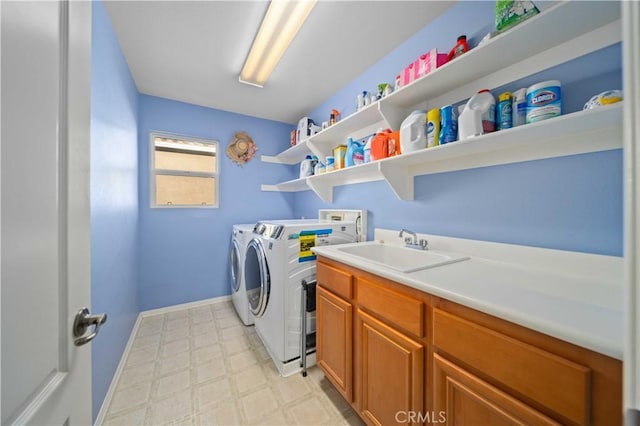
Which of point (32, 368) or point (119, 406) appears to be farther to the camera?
point (119, 406)

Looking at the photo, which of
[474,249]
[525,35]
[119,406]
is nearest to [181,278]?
[119,406]

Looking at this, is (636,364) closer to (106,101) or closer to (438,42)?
(438,42)

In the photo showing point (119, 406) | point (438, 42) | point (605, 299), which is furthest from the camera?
point (438, 42)

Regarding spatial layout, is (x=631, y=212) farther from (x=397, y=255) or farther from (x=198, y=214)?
(x=198, y=214)

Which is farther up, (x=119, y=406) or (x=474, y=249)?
(x=474, y=249)

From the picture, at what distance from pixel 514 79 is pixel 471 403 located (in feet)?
4.89

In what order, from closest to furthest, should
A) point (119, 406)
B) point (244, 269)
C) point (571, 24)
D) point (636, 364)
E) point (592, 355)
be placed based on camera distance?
point (636, 364) < point (592, 355) < point (571, 24) < point (119, 406) < point (244, 269)

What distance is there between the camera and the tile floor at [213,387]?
1.35 m

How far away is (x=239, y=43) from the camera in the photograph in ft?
5.75

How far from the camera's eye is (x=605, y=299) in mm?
759

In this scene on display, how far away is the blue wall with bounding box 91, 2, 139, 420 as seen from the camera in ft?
4.13

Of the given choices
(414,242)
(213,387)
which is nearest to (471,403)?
(414,242)

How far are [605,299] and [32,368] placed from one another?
154 cm

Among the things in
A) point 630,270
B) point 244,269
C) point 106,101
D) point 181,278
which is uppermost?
point 106,101
